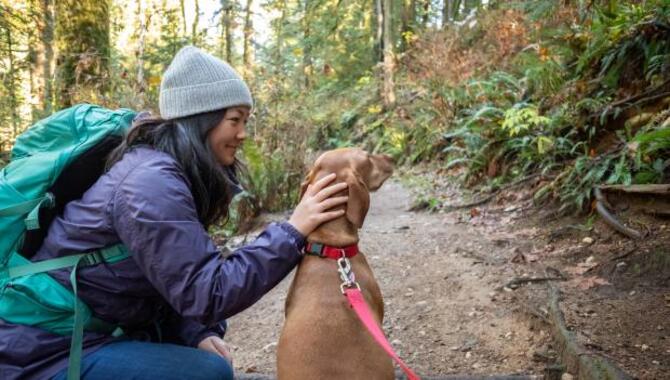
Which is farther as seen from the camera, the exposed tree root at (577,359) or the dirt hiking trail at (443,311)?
the dirt hiking trail at (443,311)

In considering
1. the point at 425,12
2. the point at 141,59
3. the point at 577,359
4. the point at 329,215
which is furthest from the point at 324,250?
the point at 425,12

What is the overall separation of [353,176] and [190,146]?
32.7 inches

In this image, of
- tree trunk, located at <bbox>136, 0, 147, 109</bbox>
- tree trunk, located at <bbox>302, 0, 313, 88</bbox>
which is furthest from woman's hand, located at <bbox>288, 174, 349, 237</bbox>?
tree trunk, located at <bbox>302, 0, 313, 88</bbox>

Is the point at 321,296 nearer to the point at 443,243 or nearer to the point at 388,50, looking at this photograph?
A: the point at 443,243

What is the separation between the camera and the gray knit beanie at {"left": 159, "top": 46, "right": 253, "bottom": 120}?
238cm

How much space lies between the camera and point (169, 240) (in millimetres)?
1978

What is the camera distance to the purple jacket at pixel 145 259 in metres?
1.99

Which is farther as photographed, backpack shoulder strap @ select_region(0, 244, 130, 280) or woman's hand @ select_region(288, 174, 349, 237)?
woman's hand @ select_region(288, 174, 349, 237)

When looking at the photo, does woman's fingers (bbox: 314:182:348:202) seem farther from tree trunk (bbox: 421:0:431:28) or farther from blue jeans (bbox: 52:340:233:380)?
tree trunk (bbox: 421:0:431:28)

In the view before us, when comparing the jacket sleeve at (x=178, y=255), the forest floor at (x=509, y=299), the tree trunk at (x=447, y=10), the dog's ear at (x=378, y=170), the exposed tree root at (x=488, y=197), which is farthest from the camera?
the tree trunk at (x=447, y=10)

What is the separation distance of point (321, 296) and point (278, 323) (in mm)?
2585

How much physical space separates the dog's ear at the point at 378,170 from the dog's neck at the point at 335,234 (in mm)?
452

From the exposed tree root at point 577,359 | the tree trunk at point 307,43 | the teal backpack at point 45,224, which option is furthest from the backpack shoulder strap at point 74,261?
the tree trunk at point 307,43

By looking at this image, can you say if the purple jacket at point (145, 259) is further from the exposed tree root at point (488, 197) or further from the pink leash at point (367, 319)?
the exposed tree root at point (488, 197)
